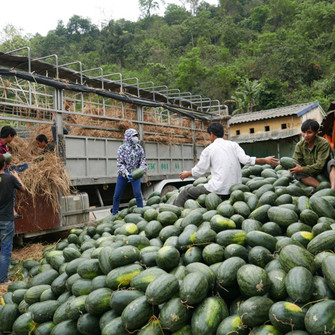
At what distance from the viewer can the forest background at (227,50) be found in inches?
1455

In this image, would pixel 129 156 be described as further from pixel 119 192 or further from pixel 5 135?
pixel 5 135

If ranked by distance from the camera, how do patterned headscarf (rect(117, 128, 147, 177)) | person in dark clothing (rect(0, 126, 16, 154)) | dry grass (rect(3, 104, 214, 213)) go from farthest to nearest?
patterned headscarf (rect(117, 128, 147, 177))
dry grass (rect(3, 104, 214, 213))
person in dark clothing (rect(0, 126, 16, 154))

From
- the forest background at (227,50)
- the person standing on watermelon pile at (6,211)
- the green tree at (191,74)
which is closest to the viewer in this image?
the person standing on watermelon pile at (6,211)

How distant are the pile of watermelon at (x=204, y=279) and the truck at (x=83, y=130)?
2.72m

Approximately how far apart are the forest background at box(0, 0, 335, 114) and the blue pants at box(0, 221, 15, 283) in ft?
69.9

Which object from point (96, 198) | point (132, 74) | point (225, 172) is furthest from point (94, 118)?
point (132, 74)

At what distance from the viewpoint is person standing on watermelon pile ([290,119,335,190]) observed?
4652mm

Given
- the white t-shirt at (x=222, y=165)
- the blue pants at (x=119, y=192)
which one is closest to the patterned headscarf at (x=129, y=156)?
the blue pants at (x=119, y=192)

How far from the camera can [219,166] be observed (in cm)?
522

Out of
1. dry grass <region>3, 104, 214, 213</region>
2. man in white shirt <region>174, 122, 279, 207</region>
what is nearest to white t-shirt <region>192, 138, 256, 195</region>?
man in white shirt <region>174, 122, 279, 207</region>

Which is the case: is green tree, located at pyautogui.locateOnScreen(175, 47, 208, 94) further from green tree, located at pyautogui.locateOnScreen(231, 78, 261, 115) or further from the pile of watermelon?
the pile of watermelon

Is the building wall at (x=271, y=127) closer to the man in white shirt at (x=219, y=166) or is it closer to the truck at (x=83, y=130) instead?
the truck at (x=83, y=130)

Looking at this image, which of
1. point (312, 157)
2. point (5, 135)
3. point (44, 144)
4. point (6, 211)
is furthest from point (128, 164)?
point (312, 157)

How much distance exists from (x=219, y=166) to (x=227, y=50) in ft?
174
